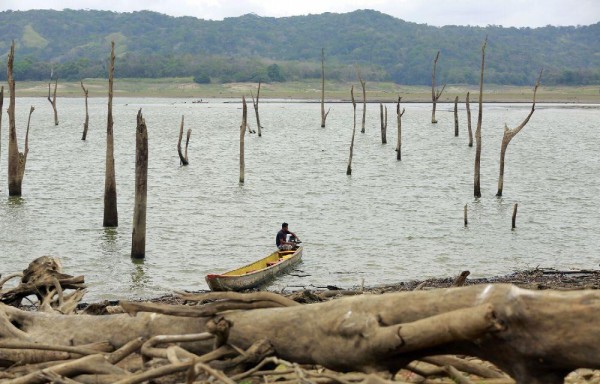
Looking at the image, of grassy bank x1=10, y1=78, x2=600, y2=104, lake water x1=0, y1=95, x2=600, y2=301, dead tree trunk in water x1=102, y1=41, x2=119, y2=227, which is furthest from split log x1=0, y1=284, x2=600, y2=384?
grassy bank x1=10, y1=78, x2=600, y2=104

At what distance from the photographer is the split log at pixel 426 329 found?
482 cm

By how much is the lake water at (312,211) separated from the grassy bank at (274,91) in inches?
3266

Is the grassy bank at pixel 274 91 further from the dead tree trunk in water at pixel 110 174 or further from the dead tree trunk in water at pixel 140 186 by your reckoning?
the dead tree trunk in water at pixel 140 186

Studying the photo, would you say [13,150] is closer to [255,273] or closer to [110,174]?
[110,174]

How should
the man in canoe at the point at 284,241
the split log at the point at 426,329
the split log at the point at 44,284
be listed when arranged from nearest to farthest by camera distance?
the split log at the point at 426,329 < the split log at the point at 44,284 < the man in canoe at the point at 284,241

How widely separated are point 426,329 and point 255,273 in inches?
525

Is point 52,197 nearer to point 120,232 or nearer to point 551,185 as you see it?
point 120,232

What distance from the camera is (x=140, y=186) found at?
20.3 metres

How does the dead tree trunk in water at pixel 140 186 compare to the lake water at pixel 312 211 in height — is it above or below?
above

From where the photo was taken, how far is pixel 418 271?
20.9 metres

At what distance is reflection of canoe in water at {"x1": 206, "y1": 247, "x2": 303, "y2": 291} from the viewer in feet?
57.1

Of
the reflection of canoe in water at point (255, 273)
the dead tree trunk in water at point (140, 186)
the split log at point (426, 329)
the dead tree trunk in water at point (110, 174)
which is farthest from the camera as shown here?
the dead tree trunk in water at point (110, 174)

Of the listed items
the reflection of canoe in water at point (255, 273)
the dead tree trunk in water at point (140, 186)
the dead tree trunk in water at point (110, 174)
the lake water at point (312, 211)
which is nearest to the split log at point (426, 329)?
the reflection of canoe in water at point (255, 273)

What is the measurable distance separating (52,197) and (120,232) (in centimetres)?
963
